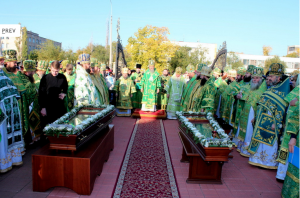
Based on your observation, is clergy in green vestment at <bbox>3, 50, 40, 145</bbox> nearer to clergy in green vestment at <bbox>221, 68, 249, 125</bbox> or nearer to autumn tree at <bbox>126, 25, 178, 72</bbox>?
clergy in green vestment at <bbox>221, 68, 249, 125</bbox>

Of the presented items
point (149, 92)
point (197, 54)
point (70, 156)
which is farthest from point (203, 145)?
point (197, 54)

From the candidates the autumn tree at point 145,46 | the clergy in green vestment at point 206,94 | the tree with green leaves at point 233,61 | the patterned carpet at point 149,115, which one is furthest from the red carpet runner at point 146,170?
the tree with green leaves at point 233,61

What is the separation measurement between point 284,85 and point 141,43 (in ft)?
60.3

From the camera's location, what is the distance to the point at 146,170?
4594mm

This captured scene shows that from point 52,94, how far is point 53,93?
0.03 meters

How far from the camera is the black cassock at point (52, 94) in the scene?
5.19 m

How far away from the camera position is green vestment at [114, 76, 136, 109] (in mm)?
9719

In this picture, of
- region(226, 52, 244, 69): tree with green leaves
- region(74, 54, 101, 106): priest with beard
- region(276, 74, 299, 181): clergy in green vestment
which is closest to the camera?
region(276, 74, 299, 181): clergy in green vestment

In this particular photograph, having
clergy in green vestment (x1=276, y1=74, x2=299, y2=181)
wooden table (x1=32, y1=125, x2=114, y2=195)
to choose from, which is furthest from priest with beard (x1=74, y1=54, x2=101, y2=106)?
clergy in green vestment (x1=276, y1=74, x2=299, y2=181)

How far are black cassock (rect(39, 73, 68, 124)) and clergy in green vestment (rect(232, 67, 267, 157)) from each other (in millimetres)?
4312

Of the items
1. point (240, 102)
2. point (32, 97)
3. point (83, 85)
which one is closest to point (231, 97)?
point (240, 102)

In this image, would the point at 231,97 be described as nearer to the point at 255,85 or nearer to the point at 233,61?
the point at 255,85

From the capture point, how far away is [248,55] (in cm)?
6078

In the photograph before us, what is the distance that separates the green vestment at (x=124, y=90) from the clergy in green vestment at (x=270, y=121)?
5763mm
